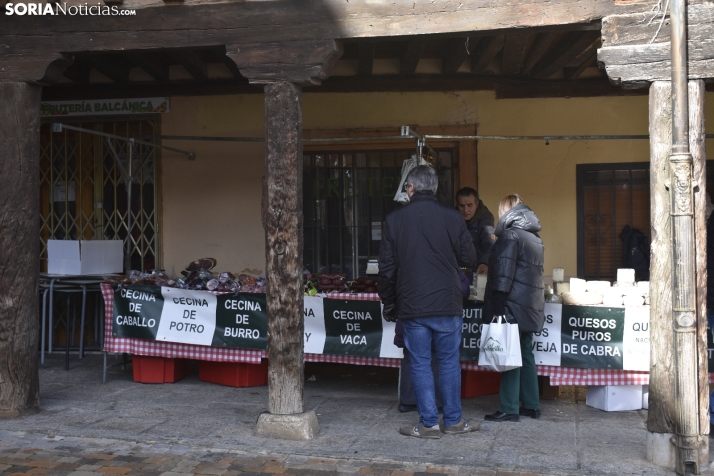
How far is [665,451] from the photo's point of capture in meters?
5.01

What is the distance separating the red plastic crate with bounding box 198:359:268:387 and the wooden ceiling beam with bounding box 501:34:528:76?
3.69m

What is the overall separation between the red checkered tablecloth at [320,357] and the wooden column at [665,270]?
1.26m

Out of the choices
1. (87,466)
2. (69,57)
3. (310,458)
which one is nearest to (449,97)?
(69,57)

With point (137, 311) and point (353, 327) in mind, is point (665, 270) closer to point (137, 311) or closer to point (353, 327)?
point (353, 327)

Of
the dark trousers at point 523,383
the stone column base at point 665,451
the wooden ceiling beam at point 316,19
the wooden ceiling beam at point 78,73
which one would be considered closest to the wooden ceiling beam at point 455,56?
the wooden ceiling beam at point 316,19

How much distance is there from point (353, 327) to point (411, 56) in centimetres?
274

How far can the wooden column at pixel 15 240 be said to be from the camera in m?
6.14

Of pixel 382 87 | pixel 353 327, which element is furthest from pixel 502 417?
pixel 382 87

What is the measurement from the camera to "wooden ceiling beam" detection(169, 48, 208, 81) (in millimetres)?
7641

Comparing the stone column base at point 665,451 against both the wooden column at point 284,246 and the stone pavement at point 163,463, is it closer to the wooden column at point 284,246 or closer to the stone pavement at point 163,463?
the stone pavement at point 163,463

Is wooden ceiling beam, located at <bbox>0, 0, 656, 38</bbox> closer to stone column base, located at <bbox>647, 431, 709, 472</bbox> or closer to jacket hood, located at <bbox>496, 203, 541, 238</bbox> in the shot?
jacket hood, located at <bbox>496, 203, 541, 238</bbox>

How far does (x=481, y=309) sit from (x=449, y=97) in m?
2.93

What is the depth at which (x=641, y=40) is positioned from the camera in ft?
16.8

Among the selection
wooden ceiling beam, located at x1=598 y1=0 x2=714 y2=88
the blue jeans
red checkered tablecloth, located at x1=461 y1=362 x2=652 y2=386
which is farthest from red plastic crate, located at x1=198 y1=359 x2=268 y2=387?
wooden ceiling beam, located at x1=598 y1=0 x2=714 y2=88
